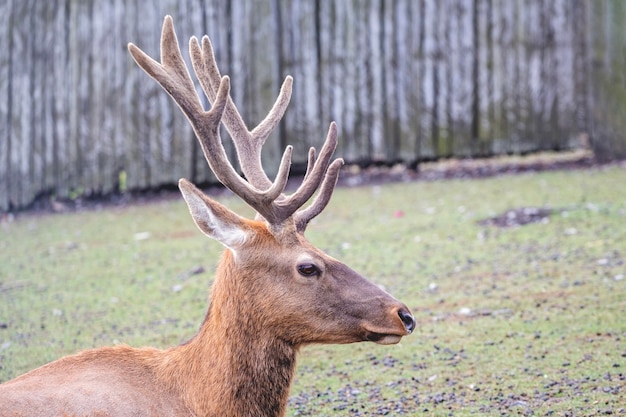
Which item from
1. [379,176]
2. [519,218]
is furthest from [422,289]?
[379,176]

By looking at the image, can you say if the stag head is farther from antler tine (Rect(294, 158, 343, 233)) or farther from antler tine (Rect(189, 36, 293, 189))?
antler tine (Rect(189, 36, 293, 189))

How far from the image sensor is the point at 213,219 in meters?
4.57

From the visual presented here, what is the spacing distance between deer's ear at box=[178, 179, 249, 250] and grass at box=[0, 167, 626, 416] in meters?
1.31

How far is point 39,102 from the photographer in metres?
11.8

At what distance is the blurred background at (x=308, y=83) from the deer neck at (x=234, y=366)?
7151 mm

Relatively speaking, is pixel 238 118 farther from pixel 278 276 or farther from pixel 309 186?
pixel 278 276

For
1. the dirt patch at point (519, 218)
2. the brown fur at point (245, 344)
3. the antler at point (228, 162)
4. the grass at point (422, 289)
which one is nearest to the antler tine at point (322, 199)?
the antler at point (228, 162)

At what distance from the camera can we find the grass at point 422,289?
5.65 meters

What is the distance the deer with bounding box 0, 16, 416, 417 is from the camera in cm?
451

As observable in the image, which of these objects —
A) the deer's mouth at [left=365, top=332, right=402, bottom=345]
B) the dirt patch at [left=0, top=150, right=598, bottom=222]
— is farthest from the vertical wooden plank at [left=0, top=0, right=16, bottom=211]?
the deer's mouth at [left=365, top=332, right=402, bottom=345]

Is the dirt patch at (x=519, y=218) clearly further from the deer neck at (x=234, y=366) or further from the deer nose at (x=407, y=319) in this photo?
the deer neck at (x=234, y=366)

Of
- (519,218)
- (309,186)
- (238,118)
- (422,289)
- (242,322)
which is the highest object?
(238,118)

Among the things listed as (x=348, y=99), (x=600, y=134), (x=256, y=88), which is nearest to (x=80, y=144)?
(x=256, y=88)

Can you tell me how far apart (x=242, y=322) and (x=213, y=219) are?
0.52 metres
